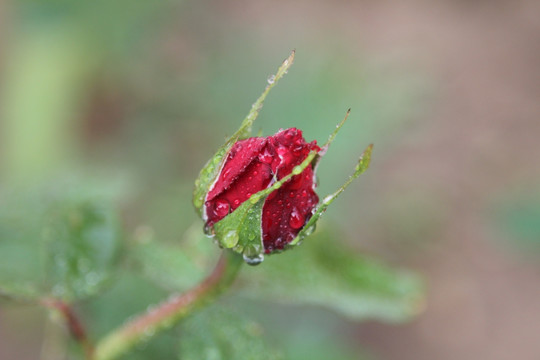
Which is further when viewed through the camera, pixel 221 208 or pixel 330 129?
pixel 330 129

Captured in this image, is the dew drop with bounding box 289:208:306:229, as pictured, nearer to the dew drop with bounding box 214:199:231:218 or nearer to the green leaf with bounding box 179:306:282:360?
the dew drop with bounding box 214:199:231:218

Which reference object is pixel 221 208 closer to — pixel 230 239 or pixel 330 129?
pixel 230 239

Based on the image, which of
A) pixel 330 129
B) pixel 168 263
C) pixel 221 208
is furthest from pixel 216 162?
pixel 330 129

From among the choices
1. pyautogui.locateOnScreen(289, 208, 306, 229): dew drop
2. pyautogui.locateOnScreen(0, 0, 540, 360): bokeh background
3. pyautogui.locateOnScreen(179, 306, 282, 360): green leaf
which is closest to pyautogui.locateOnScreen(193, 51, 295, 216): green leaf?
pyautogui.locateOnScreen(289, 208, 306, 229): dew drop

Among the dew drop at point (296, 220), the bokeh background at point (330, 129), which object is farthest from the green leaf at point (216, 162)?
the bokeh background at point (330, 129)

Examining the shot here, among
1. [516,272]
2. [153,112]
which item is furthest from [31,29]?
[516,272]

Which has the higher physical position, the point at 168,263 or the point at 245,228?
the point at 245,228

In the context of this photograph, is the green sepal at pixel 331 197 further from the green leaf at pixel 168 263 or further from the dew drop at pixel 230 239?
the green leaf at pixel 168 263
